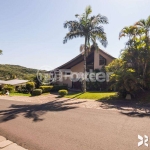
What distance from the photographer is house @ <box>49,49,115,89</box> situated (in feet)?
84.6

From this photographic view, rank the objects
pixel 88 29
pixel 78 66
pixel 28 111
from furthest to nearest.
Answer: pixel 78 66 < pixel 88 29 < pixel 28 111

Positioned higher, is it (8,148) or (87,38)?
(87,38)

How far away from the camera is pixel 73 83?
91.6ft

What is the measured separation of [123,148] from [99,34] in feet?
55.8

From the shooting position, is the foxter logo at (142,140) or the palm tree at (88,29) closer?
the foxter logo at (142,140)

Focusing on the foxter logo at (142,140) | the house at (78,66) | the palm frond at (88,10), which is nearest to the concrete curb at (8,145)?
the foxter logo at (142,140)

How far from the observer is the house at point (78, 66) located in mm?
25797

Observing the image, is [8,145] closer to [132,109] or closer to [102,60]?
[132,109]

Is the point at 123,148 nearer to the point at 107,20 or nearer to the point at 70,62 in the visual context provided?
the point at 107,20

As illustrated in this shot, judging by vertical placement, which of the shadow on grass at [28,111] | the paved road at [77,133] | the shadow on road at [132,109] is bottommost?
the shadow on grass at [28,111]

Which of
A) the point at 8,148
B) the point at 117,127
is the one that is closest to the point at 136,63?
the point at 117,127

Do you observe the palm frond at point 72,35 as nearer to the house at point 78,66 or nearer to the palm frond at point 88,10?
the palm frond at point 88,10

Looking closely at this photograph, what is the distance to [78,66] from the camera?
27.9m

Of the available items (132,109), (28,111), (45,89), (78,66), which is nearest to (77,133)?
(28,111)
